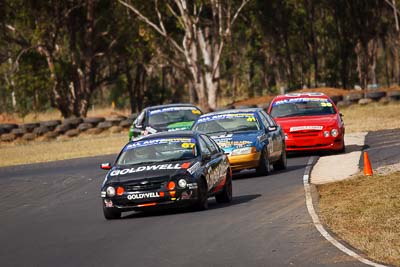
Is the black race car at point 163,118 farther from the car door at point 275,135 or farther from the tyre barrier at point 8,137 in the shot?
the tyre barrier at point 8,137

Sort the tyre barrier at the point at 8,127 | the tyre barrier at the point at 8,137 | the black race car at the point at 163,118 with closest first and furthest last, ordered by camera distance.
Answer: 1. the black race car at the point at 163,118
2. the tyre barrier at the point at 8,137
3. the tyre barrier at the point at 8,127

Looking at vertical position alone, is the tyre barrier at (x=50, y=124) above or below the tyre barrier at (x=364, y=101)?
above

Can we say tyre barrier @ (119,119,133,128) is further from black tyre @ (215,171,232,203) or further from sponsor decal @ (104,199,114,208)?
sponsor decal @ (104,199,114,208)

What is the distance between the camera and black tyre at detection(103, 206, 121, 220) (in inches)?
614

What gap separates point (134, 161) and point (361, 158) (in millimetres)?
9015

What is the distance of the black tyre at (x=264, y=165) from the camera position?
21.3 metres

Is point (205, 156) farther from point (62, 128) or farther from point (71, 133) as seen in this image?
point (62, 128)

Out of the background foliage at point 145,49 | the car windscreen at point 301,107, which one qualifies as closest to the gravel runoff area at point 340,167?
the car windscreen at point 301,107

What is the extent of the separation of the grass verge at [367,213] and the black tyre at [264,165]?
2.74 metres

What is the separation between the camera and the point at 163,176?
15.4 meters

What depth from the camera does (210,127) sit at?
2233 centimetres

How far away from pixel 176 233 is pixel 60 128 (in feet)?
108

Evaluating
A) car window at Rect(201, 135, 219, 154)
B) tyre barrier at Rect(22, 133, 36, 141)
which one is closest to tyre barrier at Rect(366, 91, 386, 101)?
tyre barrier at Rect(22, 133, 36, 141)

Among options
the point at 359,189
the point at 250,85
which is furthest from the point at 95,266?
the point at 250,85
